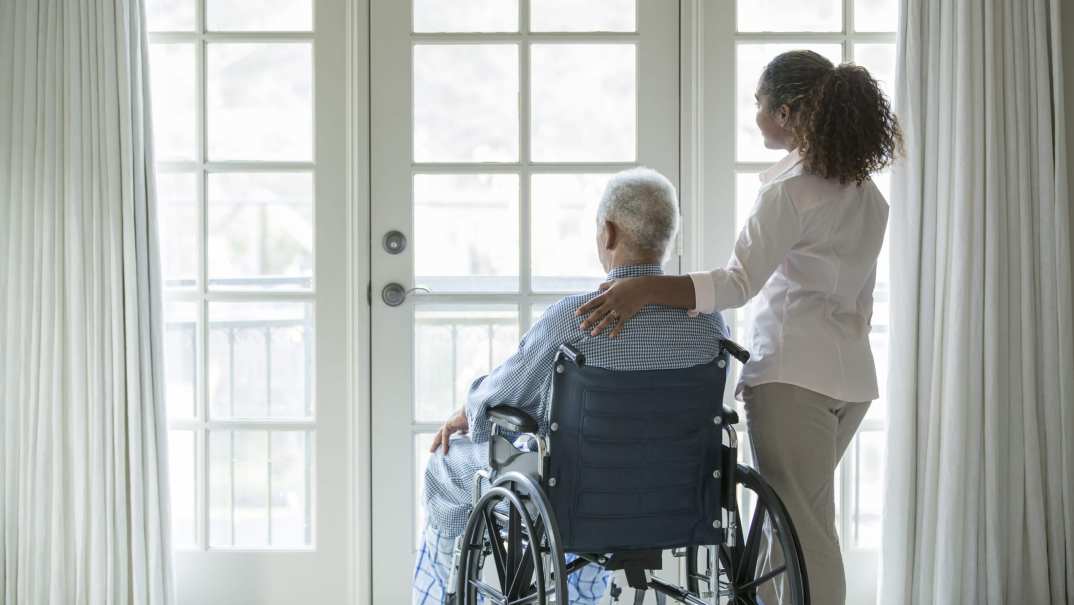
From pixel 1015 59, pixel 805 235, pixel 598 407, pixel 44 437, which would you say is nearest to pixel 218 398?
pixel 44 437

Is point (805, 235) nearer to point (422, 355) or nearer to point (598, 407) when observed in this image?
point (598, 407)

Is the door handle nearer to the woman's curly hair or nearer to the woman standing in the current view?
the woman standing

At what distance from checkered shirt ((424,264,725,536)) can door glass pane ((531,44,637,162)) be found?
2.98ft

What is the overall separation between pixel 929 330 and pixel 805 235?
93 cm

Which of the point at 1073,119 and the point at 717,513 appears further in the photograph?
the point at 1073,119

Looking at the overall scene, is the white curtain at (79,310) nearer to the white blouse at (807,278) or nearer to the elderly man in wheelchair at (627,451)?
the elderly man in wheelchair at (627,451)

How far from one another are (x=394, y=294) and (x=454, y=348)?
236mm

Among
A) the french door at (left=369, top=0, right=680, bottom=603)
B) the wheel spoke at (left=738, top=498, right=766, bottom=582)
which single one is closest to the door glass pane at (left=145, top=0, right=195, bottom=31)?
the french door at (left=369, top=0, right=680, bottom=603)

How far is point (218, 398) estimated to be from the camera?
2760mm

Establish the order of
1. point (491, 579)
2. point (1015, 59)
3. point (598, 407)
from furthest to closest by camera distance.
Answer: point (491, 579) → point (1015, 59) → point (598, 407)

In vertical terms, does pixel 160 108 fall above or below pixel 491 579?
above

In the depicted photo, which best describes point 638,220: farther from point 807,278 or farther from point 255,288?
point 255,288

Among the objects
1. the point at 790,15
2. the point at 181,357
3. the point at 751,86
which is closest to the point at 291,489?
the point at 181,357

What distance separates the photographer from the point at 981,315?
254 centimetres
